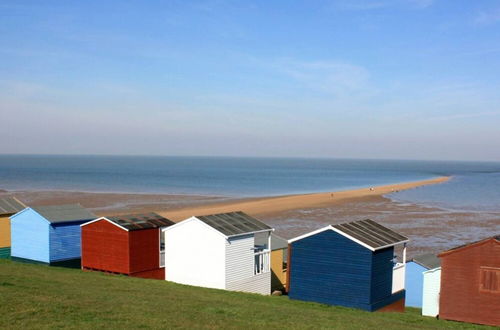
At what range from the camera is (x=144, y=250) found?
25.8 m

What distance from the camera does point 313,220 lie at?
55906mm

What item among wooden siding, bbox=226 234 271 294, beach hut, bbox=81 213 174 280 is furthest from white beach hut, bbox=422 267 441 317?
beach hut, bbox=81 213 174 280

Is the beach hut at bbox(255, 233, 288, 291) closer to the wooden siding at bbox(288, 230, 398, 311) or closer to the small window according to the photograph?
the wooden siding at bbox(288, 230, 398, 311)

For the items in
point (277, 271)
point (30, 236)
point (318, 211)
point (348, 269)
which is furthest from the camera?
point (318, 211)

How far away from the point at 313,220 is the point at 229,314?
40605 mm

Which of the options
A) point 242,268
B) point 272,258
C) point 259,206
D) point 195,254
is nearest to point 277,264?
A: point 272,258

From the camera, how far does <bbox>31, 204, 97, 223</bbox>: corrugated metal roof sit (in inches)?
1082

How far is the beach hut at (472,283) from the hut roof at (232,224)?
8.37 m

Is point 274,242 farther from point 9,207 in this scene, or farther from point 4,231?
point 9,207

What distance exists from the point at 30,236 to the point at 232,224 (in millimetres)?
11441

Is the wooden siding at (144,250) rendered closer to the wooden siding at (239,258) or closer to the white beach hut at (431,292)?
the wooden siding at (239,258)

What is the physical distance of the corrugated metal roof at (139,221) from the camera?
83.6 feet

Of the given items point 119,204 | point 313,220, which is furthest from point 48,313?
point 119,204

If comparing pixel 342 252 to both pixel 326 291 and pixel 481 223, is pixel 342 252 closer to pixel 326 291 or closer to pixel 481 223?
pixel 326 291
